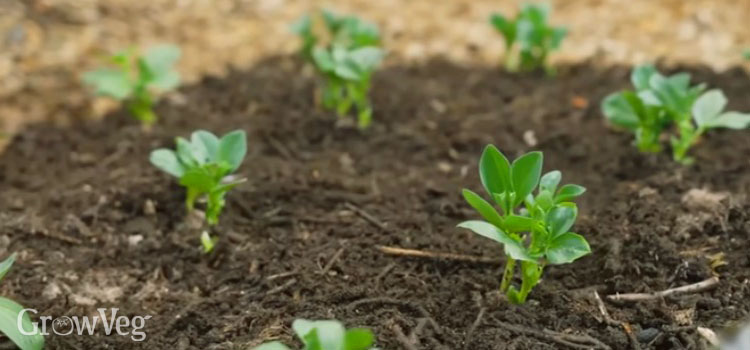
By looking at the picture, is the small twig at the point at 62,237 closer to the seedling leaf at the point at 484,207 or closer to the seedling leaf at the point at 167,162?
the seedling leaf at the point at 167,162

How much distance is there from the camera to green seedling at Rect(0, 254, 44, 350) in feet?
5.52

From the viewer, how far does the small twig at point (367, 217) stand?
2.23 metres

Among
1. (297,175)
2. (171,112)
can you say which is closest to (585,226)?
(297,175)

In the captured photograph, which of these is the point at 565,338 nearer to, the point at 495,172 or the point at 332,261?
the point at 495,172

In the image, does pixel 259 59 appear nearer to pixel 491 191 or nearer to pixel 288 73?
pixel 288 73

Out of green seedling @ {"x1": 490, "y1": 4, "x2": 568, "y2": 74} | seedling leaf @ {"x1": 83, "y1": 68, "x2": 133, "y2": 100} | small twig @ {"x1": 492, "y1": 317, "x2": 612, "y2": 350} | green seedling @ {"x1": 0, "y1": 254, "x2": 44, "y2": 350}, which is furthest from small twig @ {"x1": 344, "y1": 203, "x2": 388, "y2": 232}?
green seedling @ {"x1": 490, "y1": 4, "x2": 568, "y2": 74}

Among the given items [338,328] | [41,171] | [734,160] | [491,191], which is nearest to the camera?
[338,328]

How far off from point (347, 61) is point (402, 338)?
1.18 m

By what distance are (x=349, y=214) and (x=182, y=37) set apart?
161 cm

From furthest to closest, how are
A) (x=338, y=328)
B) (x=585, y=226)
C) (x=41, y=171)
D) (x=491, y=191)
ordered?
1. (x=41, y=171)
2. (x=585, y=226)
3. (x=491, y=191)
4. (x=338, y=328)

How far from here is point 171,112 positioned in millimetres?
3057

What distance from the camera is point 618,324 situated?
182 cm

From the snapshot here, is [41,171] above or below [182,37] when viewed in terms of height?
below

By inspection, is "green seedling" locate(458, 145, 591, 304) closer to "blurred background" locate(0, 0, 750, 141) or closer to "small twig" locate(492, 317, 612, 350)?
"small twig" locate(492, 317, 612, 350)
